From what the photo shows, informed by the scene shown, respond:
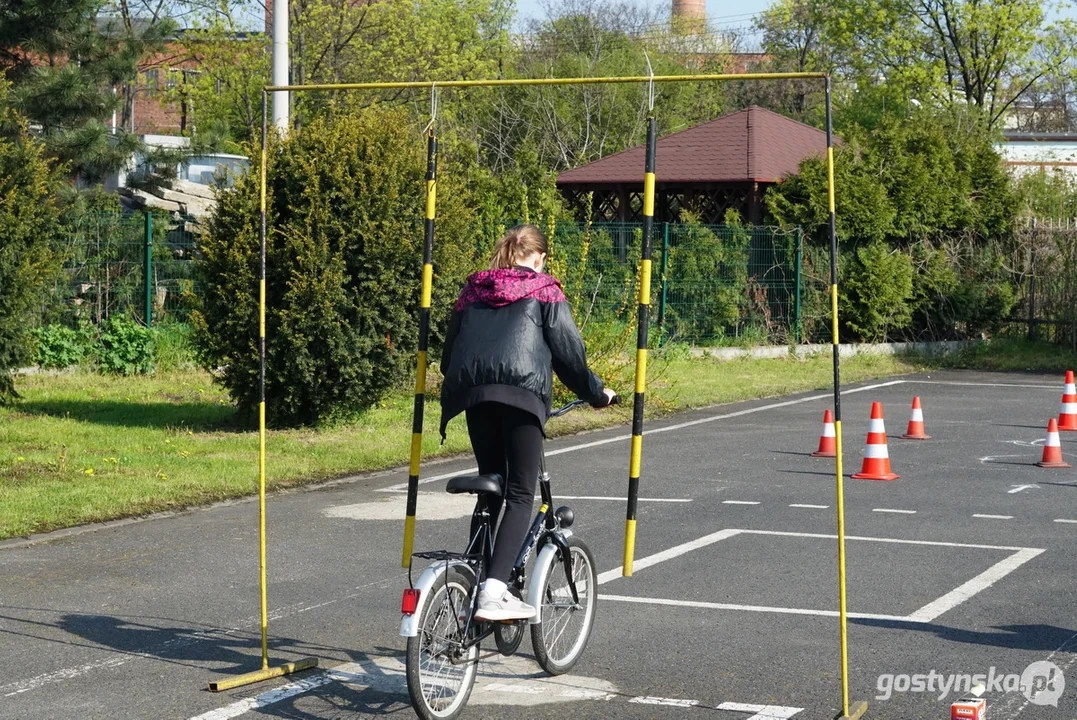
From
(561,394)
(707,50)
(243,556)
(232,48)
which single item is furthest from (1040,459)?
(707,50)

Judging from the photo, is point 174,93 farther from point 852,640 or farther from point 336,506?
point 852,640

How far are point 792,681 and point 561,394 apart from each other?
10.2 meters

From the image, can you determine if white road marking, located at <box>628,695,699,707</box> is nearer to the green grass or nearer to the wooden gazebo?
the green grass

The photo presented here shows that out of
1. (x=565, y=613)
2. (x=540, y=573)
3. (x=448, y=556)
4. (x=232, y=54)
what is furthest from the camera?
(x=232, y=54)

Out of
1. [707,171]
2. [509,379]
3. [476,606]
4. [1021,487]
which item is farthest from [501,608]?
[707,171]

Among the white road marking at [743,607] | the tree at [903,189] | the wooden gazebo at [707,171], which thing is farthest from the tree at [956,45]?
the white road marking at [743,607]

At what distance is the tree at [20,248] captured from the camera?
14148mm

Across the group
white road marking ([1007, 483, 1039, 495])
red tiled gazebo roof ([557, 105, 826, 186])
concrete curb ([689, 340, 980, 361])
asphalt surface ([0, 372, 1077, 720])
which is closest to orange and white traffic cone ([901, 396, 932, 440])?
asphalt surface ([0, 372, 1077, 720])

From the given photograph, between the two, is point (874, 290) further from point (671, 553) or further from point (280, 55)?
point (671, 553)

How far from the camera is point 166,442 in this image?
1313cm

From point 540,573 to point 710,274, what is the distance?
1900 cm

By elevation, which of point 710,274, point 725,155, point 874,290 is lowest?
point 874,290

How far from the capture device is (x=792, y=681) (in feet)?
19.8

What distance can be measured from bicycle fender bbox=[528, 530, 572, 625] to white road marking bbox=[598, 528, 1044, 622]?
5.18 ft
